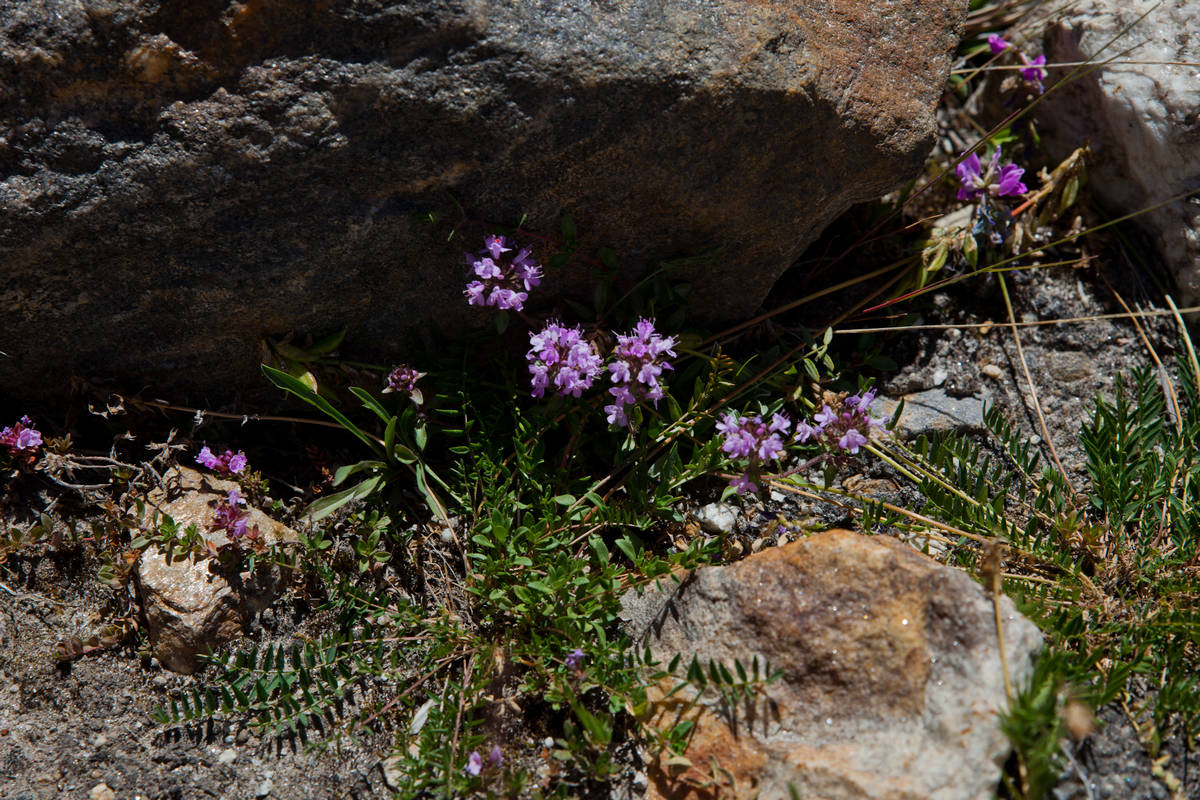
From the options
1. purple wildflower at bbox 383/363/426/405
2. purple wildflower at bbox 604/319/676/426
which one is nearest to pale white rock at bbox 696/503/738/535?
purple wildflower at bbox 604/319/676/426

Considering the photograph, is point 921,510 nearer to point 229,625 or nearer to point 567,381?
point 567,381

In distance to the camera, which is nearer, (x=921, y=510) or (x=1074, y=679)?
(x=1074, y=679)

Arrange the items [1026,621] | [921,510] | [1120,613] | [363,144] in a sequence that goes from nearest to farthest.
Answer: [1026,621] < [363,144] < [1120,613] < [921,510]

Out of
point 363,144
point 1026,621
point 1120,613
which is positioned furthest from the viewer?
point 1120,613

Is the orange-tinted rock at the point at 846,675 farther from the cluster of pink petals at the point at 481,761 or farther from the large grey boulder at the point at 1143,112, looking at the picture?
the large grey boulder at the point at 1143,112

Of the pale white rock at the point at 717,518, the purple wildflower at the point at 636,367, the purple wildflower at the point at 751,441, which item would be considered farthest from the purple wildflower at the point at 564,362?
the pale white rock at the point at 717,518

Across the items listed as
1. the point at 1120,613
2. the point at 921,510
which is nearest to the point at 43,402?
the point at 921,510

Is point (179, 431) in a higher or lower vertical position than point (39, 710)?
higher
